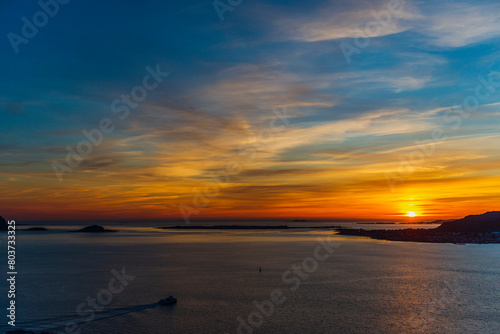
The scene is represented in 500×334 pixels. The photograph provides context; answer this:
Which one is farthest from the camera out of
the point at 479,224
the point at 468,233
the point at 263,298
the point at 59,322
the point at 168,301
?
the point at 479,224

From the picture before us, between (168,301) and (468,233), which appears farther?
(468,233)

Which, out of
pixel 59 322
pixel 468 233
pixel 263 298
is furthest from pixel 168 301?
pixel 468 233

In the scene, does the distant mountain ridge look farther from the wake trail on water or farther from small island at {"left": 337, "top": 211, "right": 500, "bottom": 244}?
the wake trail on water

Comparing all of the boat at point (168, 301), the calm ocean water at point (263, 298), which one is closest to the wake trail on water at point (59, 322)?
the calm ocean water at point (263, 298)

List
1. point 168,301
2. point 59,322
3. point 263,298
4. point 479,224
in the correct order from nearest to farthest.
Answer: point 59,322, point 168,301, point 263,298, point 479,224

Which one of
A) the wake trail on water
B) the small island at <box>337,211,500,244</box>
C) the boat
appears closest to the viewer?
the wake trail on water

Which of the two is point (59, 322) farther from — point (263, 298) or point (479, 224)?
point (479, 224)

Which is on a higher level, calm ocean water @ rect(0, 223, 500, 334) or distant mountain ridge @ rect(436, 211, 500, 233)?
distant mountain ridge @ rect(436, 211, 500, 233)

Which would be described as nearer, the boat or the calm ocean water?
the calm ocean water

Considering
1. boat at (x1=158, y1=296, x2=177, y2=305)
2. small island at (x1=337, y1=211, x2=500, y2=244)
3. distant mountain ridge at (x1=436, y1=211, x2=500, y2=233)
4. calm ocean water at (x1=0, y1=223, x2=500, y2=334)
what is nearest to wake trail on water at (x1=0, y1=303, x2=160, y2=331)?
calm ocean water at (x1=0, y1=223, x2=500, y2=334)
